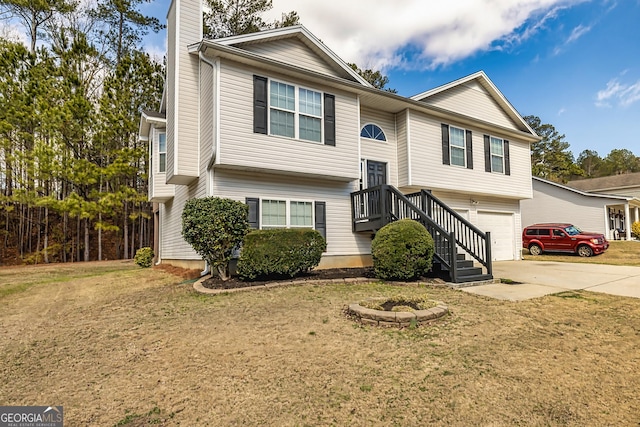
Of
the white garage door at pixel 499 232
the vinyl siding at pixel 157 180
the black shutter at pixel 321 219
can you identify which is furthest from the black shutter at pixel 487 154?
the vinyl siding at pixel 157 180

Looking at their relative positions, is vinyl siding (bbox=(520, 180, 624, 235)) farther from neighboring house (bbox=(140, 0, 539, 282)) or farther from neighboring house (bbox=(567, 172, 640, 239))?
neighboring house (bbox=(140, 0, 539, 282))

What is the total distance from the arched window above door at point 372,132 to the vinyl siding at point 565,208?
55.5 feet

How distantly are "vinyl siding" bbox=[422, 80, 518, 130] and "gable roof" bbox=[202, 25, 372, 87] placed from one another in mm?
3951

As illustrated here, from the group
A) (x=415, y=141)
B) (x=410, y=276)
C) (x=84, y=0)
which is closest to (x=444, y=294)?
(x=410, y=276)

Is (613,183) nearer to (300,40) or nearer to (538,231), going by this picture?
(538,231)

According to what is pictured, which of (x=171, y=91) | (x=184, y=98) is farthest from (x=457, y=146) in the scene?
(x=171, y=91)

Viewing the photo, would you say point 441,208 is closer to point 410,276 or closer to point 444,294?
point 410,276

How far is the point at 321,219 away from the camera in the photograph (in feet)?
34.5

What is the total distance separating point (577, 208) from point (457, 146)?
15.1m

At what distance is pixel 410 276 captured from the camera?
26.3 feet

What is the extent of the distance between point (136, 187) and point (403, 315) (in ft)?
69.2

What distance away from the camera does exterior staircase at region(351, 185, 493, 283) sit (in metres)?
8.35

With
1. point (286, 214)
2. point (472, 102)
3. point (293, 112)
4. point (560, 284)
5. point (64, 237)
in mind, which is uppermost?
point (472, 102)
